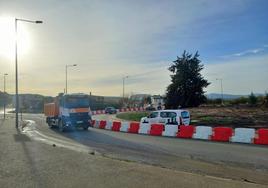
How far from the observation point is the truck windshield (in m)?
31.7

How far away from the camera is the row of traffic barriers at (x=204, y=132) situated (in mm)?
19922

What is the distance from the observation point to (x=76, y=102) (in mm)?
31781

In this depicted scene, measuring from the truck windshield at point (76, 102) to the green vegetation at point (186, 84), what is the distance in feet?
132

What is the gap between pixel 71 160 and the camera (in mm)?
13180

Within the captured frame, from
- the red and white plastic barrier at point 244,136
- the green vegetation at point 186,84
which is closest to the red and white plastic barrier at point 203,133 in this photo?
the red and white plastic barrier at point 244,136

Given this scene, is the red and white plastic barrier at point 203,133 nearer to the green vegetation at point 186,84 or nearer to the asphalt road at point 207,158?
the asphalt road at point 207,158

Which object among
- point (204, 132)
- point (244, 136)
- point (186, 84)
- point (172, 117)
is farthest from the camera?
point (186, 84)

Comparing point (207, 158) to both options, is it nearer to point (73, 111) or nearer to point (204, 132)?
point (204, 132)

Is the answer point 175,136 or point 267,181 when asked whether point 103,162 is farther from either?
point 175,136

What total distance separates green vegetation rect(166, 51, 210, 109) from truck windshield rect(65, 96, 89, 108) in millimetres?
40336

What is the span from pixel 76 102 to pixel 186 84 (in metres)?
42.3

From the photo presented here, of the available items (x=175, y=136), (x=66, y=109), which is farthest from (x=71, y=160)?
(x=66, y=109)

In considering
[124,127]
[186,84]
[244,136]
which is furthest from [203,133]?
[186,84]

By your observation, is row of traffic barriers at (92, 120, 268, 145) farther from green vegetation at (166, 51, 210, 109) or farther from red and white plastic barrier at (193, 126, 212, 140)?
green vegetation at (166, 51, 210, 109)
